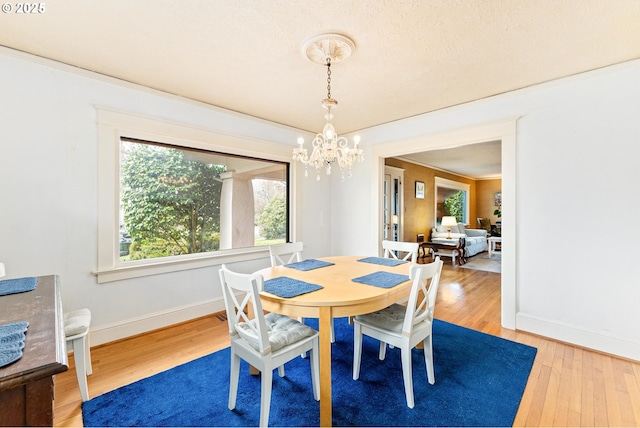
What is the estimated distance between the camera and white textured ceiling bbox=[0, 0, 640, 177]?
5.46 ft

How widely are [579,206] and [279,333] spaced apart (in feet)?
9.29

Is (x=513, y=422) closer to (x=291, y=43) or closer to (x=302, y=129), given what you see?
(x=291, y=43)

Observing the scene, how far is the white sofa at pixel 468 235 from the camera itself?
6891 mm

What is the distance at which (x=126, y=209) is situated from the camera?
2703mm

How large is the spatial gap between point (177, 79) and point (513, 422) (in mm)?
3618

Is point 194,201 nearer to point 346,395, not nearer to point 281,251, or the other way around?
point 281,251

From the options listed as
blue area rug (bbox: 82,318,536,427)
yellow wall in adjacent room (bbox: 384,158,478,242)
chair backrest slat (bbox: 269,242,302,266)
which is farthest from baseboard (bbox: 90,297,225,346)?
yellow wall in adjacent room (bbox: 384,158,478,242)

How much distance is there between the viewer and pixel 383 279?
198cm

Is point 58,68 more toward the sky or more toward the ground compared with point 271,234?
more toward the sky

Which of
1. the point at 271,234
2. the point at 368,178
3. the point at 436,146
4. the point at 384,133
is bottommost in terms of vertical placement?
the point at 271,234

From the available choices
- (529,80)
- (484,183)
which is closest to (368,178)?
(529,80)

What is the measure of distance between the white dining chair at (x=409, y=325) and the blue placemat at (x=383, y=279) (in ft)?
0.54

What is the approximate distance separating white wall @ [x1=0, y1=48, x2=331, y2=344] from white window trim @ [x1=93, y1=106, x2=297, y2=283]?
0.06m

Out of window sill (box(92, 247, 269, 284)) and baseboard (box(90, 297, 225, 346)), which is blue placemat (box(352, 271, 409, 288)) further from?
baseboard (box(90, 297, 225, 346))
